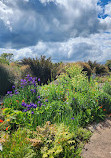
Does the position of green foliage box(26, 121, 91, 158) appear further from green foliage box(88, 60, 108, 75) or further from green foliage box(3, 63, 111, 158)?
green foliage box(88, 60, 108, 75)

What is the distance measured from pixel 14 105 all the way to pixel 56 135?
2428mm

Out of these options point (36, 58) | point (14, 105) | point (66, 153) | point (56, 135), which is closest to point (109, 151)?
point (66, 153)

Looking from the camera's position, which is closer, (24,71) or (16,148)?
(16,148)

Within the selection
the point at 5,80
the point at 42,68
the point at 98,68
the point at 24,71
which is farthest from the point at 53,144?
the point at 98,68

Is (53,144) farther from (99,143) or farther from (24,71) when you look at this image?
(24,71)

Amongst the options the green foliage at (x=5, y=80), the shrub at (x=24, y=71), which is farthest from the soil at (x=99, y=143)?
the shrub at (x=24, y=71)

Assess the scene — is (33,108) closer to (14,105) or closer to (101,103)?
(14,105)

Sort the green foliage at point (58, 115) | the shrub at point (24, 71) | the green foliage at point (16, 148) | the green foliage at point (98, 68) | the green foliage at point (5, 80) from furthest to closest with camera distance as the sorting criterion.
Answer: the green foliage at point (98, 68)
the shrub at point (24, 71)
the green foliage at point (5, 80)
the green foliage at point (58, 115)
the green foliage at point (16, 148)

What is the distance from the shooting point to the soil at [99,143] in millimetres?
2899

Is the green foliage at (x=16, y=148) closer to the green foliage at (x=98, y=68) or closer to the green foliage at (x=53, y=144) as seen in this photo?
the green foliage at (x=53, y=144)

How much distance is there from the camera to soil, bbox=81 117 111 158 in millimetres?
2899

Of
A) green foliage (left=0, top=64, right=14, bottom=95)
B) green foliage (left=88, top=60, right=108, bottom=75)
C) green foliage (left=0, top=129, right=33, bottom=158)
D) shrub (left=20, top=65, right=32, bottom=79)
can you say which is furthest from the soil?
green foliage (left=88, top=60, right=108, bottom=75)

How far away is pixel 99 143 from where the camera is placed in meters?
3.28

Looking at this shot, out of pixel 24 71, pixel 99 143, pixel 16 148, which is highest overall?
pixel 24 71
